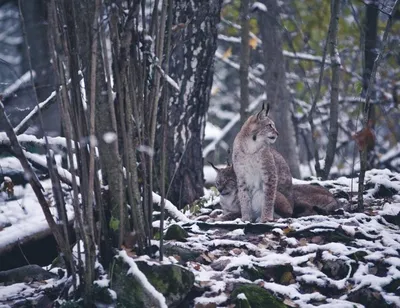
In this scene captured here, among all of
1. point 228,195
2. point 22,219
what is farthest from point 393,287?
point 22,219

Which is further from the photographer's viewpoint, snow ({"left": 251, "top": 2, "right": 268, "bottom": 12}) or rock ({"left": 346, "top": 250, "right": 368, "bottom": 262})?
snow ({"left": 251, "top": 2, "right": 268, "bottom": 12})

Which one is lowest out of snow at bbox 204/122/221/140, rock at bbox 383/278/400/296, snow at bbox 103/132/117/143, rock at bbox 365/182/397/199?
snow at bbox 204/122/221/140

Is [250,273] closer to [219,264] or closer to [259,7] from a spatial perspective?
[219,264]

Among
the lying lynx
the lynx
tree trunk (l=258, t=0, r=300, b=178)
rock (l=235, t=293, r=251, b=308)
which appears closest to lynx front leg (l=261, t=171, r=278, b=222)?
the lynx

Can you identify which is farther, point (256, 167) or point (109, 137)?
point (256, 167)

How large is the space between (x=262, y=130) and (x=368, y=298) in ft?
8.17

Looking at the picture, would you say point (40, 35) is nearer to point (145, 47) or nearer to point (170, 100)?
point (170, 100)

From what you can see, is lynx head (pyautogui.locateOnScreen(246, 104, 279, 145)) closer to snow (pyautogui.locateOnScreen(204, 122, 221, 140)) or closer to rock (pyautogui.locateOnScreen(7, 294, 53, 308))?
rock (pyautogui.locateOnScreen(7, 294, 53, 308))

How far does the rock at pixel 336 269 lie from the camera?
4.32 meters

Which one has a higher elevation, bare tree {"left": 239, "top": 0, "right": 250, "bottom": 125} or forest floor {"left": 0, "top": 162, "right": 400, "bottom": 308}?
bare tree {"left": 239, "top": 0, "right": 250, "bottom": 125}

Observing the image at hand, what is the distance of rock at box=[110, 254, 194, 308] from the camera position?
148 inches

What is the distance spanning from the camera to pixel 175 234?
463 centimetres

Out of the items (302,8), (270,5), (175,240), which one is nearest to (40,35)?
(270,5)

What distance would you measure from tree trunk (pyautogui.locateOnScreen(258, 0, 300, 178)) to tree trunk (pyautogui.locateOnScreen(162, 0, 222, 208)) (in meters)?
2.15
